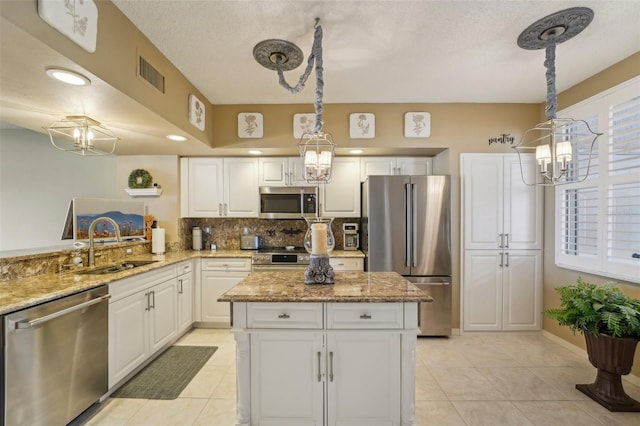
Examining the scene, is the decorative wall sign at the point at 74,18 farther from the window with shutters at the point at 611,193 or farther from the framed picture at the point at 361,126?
the window with shutters at the point at 611,193

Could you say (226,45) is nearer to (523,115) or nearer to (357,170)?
(357,170)

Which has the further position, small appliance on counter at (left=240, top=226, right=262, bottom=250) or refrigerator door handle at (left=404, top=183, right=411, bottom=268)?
small appliance on counter at (left=240, top=226, right=262, bottom=250)

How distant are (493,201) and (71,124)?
436cm

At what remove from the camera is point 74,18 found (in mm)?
1456

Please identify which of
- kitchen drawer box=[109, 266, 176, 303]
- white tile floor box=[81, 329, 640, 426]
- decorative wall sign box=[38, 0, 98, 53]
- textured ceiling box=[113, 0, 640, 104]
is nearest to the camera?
decorative wall sign box=[38, 0, 98, 53]

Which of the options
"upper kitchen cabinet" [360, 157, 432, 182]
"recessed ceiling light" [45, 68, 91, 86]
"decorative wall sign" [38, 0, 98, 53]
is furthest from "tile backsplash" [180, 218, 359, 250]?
"decorative wall sign" [38, 0, 98, 53]

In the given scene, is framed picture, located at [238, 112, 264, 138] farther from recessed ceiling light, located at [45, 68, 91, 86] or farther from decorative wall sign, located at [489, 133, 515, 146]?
decorative wall sign, located at [489, 133, 515, 146]

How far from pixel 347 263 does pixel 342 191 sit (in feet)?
3.09

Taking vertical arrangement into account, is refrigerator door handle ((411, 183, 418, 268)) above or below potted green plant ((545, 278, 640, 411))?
above

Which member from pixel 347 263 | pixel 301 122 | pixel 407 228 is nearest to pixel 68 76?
pixel 301 122

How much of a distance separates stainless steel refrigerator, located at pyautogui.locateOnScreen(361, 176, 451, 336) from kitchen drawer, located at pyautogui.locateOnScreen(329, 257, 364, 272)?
0.70 feet

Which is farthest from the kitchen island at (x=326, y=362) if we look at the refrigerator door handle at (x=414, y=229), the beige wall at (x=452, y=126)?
the beige wall at (x=452, y=126)

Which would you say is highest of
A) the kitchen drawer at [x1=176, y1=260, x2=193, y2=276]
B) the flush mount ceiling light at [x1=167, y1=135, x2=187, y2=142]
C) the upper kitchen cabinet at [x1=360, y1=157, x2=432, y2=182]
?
the flush mount ceiling light at [x1=167, y1=135, x2=187, y2=142]

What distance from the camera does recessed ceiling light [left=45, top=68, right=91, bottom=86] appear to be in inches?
61.4
